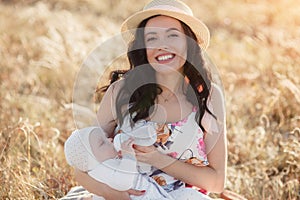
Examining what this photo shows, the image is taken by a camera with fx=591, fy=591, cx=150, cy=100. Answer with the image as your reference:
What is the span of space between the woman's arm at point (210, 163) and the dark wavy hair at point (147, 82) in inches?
3.6

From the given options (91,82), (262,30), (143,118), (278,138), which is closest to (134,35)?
(143,118)

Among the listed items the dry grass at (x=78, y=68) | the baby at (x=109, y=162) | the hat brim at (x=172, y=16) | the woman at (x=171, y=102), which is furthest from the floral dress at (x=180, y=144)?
the dry grass at (x=78, y=68)

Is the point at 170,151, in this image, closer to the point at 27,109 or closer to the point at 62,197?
the point at 62,197

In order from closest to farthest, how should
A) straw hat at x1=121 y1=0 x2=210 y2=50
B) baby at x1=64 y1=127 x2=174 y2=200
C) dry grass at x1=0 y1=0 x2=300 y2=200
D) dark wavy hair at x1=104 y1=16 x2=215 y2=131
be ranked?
baby at x1=64 y1=127 x2=174 y2=200, straw hat at x1=121 y1=0 x2=210 y2=50, dark wavy hair at x1=104 y1=16 x2=215 y2=131, dry grass at x1=0 y1=0 x2=300 y2=200

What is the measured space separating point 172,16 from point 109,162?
76 centimetres

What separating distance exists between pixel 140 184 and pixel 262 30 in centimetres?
481

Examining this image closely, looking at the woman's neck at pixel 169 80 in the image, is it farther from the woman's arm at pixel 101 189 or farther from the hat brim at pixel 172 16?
the woman's arm at pixel 101 189

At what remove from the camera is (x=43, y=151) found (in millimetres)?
3654

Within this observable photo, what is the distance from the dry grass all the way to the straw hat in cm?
85

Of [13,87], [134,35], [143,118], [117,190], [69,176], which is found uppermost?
[134,35]

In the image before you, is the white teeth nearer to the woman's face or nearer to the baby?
the woman's face

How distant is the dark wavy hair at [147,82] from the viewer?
2.93 metres

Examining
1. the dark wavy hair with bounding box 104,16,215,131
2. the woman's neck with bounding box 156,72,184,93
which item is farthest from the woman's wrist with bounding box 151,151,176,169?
the woman's neck with bounding box 156,72,184,93

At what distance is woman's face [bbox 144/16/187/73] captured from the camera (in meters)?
2.82
